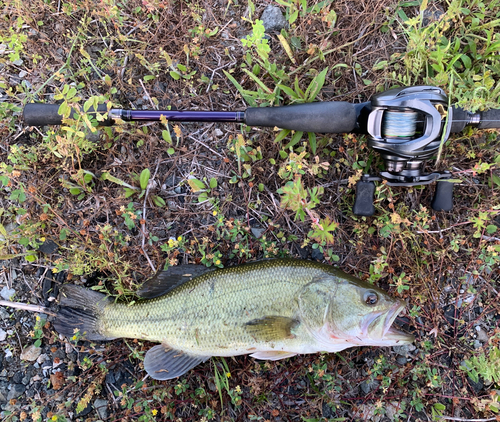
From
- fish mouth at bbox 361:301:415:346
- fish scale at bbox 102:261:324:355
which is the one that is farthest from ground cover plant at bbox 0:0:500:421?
fish mouth at bbox 361:301:415:346

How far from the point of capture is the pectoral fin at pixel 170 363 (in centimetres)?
303

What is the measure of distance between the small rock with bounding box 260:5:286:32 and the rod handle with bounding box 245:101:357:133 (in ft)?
3.31

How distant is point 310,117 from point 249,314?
167 cm

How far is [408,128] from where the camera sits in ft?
8.54

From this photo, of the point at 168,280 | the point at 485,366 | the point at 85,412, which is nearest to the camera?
the point at 485,366

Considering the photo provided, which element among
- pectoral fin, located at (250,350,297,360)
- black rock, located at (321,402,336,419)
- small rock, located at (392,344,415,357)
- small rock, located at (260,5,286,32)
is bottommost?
black rock, located at (321,402,336,419)

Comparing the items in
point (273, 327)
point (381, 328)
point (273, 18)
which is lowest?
point (273, 327)

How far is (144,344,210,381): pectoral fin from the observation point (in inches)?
119

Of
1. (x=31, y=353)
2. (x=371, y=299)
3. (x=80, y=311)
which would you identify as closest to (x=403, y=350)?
(x=371, y=299)

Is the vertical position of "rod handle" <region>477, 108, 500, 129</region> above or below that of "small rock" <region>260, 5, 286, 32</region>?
below

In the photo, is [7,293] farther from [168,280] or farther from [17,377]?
[168,280]

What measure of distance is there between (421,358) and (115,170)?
132 inches

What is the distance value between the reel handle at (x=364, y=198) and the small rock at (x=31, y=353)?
3.26 meters

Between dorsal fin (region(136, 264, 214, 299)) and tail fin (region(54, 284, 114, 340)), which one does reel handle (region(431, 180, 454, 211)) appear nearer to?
dorsal fin (region(136, 264, 214, 299))
